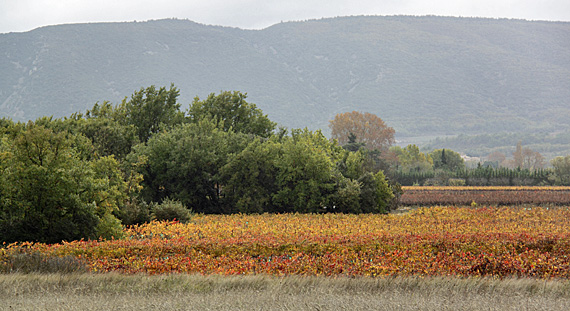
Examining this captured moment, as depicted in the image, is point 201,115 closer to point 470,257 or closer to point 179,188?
point 179,188

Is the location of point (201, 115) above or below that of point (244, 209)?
above

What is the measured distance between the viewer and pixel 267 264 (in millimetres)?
11070

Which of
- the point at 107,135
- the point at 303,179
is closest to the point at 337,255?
the point at 303,179

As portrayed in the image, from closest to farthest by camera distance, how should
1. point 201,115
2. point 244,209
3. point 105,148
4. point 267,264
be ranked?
point 267,264 → point 244,209 → point 105,148 → point 201,115

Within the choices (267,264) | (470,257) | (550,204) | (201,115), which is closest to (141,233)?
(267,264)

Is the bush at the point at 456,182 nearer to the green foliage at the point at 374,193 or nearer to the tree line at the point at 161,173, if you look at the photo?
the tree line at the point at 161,173

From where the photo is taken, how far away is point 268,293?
8406 mm

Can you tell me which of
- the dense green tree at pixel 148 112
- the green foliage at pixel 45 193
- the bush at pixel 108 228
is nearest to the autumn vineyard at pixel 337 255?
the green foliage at pixel 45 193

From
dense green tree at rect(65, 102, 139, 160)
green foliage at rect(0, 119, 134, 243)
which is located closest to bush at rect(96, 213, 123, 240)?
green foliage at rect(0, 119, 134, 243)

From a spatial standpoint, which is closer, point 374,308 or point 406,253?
point 374,308

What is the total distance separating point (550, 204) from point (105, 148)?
76.6 ft

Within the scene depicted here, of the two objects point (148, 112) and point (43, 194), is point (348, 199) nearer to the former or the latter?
point (43, 194)

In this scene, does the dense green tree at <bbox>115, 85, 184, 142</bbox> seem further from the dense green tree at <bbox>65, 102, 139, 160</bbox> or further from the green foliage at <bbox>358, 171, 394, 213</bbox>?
the green foliage at <bbox>358, 171, 394, 213</bbox>

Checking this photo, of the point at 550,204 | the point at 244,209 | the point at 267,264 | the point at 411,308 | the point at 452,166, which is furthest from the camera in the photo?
the point at 452,166
